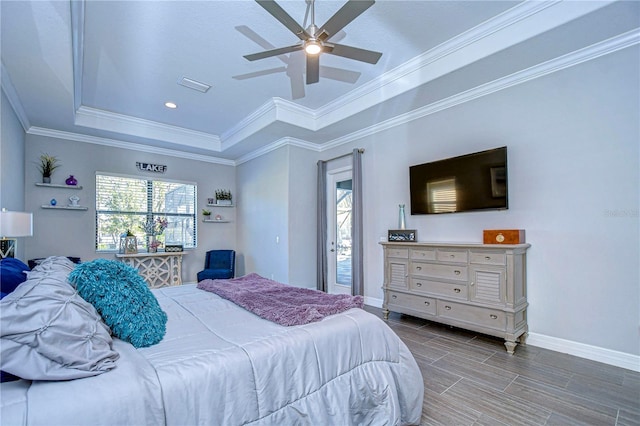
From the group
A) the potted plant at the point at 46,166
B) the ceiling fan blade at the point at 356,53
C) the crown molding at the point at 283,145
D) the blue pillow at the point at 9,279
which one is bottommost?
the blue pillow at the point at 9,279

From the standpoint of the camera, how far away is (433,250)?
347 cm

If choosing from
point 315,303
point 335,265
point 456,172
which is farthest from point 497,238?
point 335,265

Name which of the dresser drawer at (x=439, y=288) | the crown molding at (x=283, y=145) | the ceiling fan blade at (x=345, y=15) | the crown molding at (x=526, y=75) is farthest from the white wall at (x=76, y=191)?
the ceiling fan blade at (x=345, y=15)

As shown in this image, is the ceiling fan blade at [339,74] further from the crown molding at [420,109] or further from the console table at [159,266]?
the console table at [159,266]

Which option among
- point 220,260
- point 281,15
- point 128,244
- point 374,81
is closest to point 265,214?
point 220,260

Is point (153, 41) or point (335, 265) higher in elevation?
point (153, 41)

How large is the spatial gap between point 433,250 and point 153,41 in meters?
3.69

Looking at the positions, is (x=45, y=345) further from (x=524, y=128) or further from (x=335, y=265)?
(x=335, y=265)

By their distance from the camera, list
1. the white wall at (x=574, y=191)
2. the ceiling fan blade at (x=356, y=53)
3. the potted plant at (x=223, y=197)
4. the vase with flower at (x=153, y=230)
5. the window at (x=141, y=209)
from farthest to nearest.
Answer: the potted plant at (x=223, y=197), the vase with flower at (x=153, y=230), the window at (x=141, y=209), the white wall at (x=574, y=191), the ceiling fan blade at (x=356, y=53)

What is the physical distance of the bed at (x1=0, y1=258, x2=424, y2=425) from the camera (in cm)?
99

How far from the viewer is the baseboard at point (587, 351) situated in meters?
2.50

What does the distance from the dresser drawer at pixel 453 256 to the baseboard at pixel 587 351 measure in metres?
0.98

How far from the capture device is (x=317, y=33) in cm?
227

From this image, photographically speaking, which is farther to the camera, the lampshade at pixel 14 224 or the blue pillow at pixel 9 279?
the lampshade at pixel 14 224
